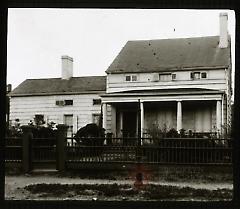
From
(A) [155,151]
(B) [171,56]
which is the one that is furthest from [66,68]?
(A) [155,151]

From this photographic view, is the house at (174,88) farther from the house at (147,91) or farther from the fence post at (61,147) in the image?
the fence post at (61,147)

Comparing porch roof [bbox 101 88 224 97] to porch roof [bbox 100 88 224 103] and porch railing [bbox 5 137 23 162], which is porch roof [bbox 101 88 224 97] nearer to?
porch roof [bbox 100 88 224 103]

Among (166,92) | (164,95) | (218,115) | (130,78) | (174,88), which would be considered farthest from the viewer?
(130,78)

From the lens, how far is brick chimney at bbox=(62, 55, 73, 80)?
21.0 m

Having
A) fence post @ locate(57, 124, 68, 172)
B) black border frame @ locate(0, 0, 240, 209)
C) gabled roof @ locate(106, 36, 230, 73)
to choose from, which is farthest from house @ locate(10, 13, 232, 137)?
black border frame @ locate(0, 0, 240, 209)

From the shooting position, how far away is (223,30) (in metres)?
18.4

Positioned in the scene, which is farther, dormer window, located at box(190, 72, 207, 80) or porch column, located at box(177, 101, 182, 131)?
dormer window, located at box(190, 72, 207, 80)

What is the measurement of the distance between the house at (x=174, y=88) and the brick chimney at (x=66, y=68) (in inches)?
102

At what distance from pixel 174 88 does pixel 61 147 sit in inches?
408

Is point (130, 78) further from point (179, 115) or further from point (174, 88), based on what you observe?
point (179, 115)

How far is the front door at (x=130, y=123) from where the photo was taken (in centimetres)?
1790

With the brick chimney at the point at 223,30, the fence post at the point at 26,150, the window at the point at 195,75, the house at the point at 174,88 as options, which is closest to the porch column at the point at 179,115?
the house at the point at 174,88
